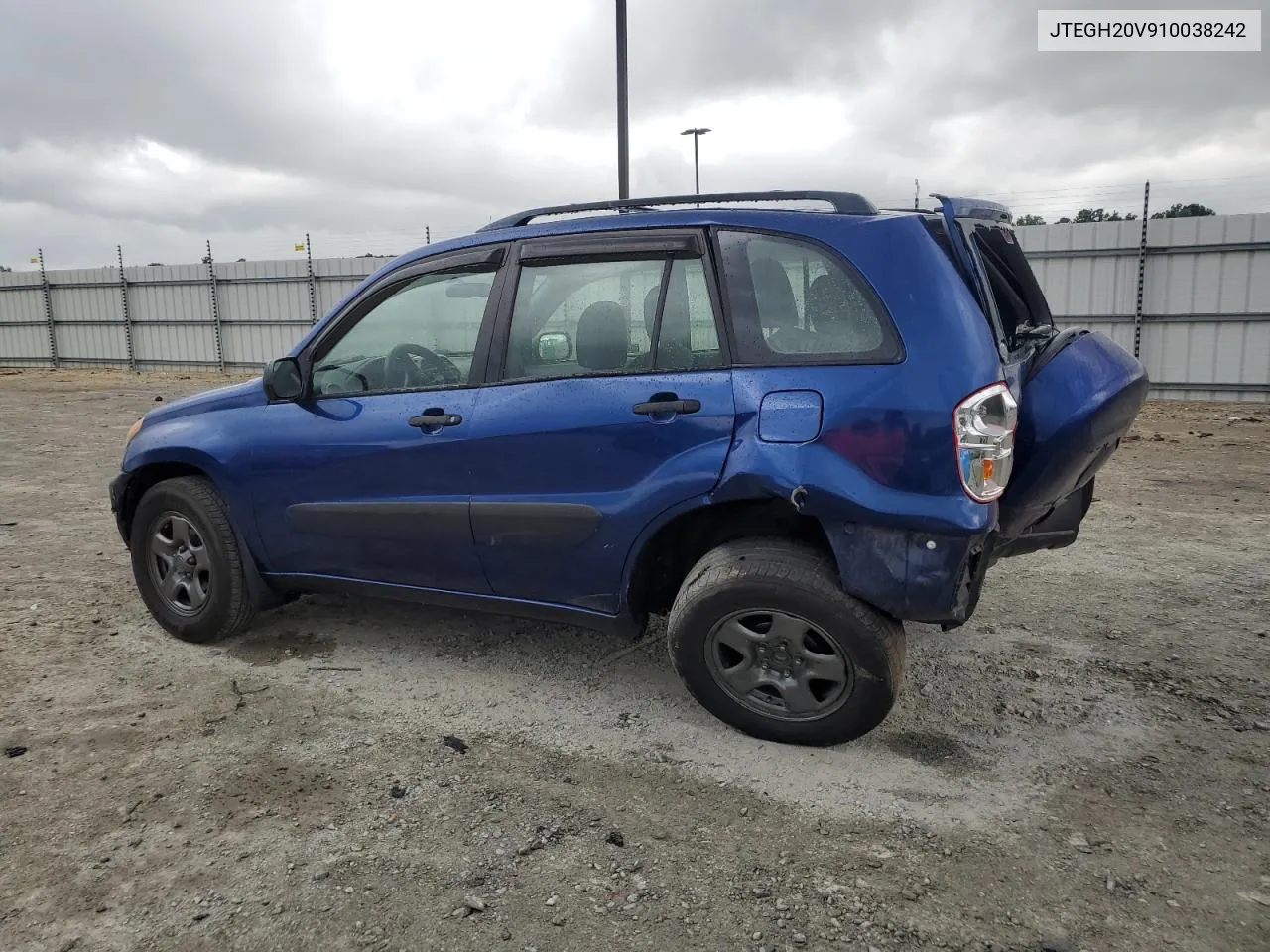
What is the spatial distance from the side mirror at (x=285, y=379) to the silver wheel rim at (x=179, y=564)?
2.53 feet

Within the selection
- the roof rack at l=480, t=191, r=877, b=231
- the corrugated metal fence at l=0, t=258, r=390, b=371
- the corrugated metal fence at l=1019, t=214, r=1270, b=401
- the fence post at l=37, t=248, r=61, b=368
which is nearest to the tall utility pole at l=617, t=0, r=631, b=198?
the corrugated metal fence at l=1019, t=214, r=1270, b=401

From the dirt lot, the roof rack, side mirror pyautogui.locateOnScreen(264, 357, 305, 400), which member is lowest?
the dirt lot

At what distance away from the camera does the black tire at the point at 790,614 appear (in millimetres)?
2945

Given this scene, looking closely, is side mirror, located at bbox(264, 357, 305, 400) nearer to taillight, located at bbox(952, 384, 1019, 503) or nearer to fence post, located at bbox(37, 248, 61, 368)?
taillight, located at bbox(952, 384, 1019, 503)

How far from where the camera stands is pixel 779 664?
310cm

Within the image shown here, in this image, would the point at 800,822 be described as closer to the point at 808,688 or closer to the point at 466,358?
the point at 808,688

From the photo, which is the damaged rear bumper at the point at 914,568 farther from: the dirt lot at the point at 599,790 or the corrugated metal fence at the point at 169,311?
the corrugated metal fence at the point at 169,311

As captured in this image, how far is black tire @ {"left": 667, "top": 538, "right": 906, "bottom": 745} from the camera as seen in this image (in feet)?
9.66

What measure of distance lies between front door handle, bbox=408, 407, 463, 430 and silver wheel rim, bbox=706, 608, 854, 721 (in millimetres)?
1233

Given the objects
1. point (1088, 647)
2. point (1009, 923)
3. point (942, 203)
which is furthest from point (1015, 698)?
point (942, 203)

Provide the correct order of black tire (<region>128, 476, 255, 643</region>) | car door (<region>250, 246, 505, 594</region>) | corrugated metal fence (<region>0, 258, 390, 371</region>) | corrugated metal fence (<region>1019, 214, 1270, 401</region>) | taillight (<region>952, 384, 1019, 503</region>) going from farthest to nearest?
1. corrugated metal fence (<region>0, 258, 390, 371</region>)
2. corrugated metal fence (<region>1019, 214, 1270, 401</region>)
3. black tire (<region>128, 476, 255, 643</region>)
4. car door (<region>250, 246, 505, 594</region>)
5. taillight (<region>952, 384, 1019, 503</region>)

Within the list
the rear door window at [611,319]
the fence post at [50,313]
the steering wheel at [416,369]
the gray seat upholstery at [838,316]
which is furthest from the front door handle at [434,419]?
the fence post at [50,313]

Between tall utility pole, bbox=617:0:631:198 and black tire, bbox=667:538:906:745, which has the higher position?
tall utility pole, bbox=617:0:631:198

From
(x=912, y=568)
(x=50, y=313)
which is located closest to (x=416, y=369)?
(x=912, y=568)
